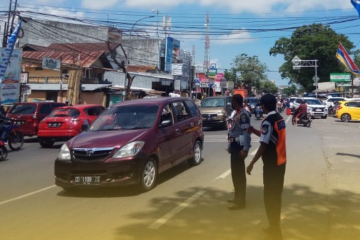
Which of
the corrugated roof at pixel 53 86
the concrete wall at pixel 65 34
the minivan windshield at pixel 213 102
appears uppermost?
the concrete wall at pixel 65 34

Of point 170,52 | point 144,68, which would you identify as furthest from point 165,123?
point 170,52

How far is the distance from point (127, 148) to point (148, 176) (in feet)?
2.53

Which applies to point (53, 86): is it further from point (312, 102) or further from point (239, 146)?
point (239, 146)

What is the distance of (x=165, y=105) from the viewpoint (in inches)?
331

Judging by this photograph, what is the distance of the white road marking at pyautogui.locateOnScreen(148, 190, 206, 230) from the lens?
5180 millimetres

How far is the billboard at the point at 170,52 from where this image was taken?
54250mm

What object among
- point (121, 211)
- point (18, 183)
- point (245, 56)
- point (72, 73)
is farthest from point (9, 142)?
point (245, 56)

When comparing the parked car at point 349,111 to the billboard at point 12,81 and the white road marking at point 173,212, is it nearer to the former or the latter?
the billboard at point 12,81

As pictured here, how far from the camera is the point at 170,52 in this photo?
55406mm

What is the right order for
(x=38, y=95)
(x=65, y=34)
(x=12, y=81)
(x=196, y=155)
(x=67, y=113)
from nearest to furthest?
1. (x=196, y=155)
2. (x=67, y=113)
3. (x=12, y=81)
4. (x=38, y=95)
5. (x=65, y=34)

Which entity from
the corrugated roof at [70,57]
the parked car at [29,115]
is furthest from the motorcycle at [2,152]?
the corrugated roof at [70,57]

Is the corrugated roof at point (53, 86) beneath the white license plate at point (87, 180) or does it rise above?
above

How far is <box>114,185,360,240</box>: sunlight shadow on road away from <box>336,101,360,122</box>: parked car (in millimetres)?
22455

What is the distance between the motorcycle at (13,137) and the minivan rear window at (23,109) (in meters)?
2.34
